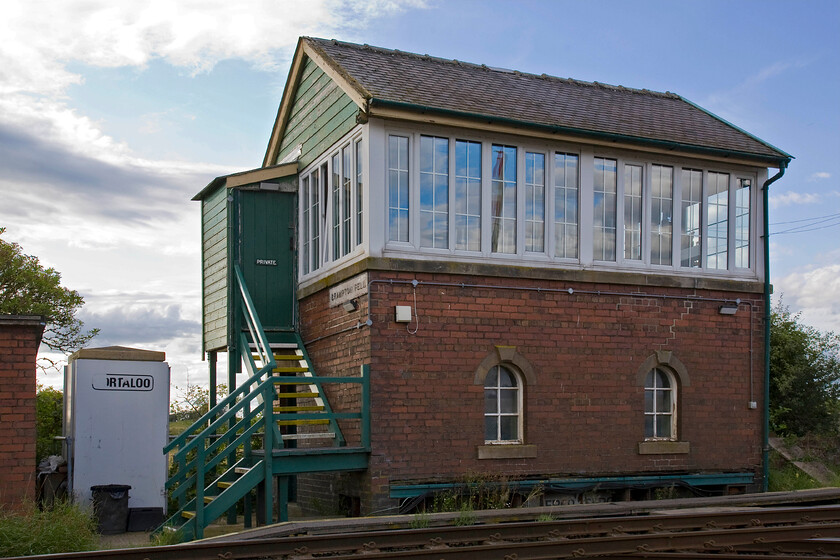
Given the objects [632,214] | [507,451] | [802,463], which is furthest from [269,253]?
[802,463]

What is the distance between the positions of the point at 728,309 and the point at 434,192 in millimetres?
5550

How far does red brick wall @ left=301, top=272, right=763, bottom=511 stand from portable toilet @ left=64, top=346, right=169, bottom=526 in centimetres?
282

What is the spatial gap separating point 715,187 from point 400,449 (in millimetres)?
7210

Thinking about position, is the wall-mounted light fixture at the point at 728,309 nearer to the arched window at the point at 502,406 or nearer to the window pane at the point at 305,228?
the arched window at the point at 502,406

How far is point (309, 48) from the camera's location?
1567cm

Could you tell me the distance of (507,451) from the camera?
43.8 ft

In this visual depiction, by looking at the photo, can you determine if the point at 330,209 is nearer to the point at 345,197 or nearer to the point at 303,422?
the point at 345,197

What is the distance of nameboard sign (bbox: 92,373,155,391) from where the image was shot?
12335 millimetres

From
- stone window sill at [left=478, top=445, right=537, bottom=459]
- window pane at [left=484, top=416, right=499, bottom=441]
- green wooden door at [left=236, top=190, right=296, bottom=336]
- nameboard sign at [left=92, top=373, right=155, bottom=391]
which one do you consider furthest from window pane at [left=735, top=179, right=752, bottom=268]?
nameboard sign at [left=92, top=373, right=155, bottom=391]

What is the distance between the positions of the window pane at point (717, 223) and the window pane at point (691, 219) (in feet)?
0.65

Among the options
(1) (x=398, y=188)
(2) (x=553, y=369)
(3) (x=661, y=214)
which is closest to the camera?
(1) (x=398, y=188)

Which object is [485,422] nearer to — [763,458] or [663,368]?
[663,368]

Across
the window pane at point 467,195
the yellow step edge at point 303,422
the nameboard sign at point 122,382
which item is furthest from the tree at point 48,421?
the window pane at point 467,195

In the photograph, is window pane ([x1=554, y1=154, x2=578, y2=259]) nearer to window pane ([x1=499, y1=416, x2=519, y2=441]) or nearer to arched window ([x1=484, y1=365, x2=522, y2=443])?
arched window ([x1=484, y1=365, x2=522, y2=443])
